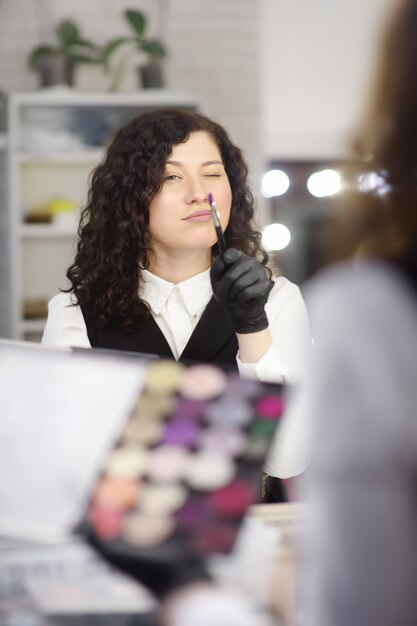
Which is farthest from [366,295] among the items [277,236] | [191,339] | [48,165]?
[277,236]

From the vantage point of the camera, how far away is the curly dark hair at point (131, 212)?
1.43 m

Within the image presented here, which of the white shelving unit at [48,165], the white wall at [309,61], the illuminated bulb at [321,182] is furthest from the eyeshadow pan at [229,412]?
the illuminated bulb at [321,182]

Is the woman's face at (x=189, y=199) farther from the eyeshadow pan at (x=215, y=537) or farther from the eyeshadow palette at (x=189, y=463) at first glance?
the eyeshadow pan at (x=215, y=537)

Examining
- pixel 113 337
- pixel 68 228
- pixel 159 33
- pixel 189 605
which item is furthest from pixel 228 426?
pixel 159 33

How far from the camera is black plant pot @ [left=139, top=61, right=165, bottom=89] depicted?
350 centimetres

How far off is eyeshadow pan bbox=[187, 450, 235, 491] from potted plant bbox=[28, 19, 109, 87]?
118 inches

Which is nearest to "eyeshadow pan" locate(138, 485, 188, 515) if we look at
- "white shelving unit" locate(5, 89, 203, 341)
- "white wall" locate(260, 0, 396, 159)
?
"white shelving unit" locate(5, 89, 203, 341)

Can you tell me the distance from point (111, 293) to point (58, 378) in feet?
2.22

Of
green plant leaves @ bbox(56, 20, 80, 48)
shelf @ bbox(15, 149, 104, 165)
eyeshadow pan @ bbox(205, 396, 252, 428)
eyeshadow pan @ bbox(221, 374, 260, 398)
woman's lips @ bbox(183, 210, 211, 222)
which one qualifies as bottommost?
eyeshadow pan @ bbox(205, 396, 252, 428)

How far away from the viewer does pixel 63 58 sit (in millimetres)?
3428

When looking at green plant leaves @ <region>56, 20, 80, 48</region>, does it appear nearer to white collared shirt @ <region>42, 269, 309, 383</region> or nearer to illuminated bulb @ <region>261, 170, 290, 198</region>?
illuminated bulb @ <region>261, 170, 290, 198</region>

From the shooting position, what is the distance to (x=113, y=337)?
4.64 ft

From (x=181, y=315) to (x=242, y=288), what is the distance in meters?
0.26

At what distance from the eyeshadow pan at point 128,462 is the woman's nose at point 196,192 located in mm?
743
